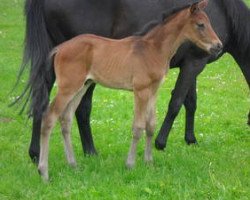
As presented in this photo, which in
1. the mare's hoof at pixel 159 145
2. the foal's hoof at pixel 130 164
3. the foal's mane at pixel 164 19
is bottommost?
the mare's hoof at pixel 159 145

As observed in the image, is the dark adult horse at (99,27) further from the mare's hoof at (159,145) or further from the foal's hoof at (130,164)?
the foal's hoof at (130,164)

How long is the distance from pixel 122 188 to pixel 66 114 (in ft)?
3.91

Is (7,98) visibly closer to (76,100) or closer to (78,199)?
(76,100)

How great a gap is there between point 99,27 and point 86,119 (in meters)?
1.16

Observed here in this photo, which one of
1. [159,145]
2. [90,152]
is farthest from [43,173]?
[159,145]

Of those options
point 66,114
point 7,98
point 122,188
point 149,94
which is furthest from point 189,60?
point 7,98

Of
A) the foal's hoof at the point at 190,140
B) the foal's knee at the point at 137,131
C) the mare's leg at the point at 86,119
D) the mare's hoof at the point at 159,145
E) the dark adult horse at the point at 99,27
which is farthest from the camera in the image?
the foal's hoof at the point at 190,140

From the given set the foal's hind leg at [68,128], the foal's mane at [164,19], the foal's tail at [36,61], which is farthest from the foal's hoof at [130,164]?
the foal's mane at [164,19]

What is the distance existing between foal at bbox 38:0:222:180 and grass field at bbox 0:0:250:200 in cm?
33

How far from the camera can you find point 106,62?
5477 millimetres

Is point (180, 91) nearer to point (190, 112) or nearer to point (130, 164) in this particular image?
point (190, 112)

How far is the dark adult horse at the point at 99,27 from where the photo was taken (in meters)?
5.97

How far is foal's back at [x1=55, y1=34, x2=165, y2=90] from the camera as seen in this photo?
541cm

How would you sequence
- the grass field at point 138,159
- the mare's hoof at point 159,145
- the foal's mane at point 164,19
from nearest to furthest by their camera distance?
the grass field at point 138,159, the foal's mane at point 164,19, the mare's hoof at point 159,145
